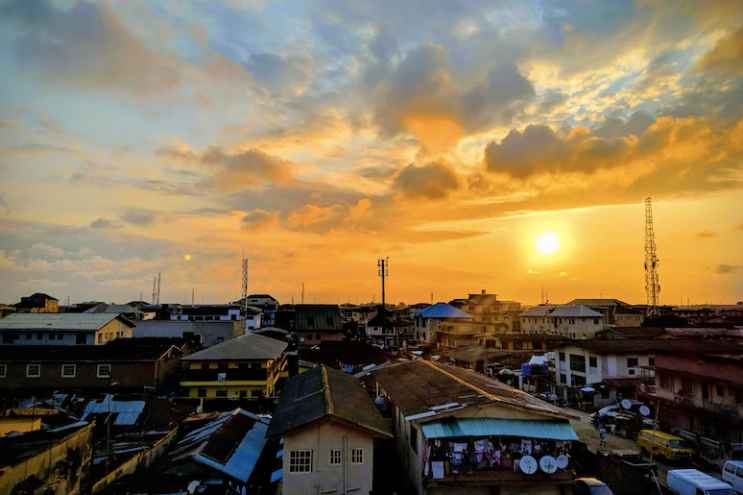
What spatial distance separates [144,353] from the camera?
4534cm

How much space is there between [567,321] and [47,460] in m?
80.3

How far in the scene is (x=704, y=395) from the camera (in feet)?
103

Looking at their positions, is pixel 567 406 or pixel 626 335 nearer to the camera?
pixel 567 406

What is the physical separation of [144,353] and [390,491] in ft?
110

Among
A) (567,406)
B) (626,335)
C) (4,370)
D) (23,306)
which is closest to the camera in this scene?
(4,370)

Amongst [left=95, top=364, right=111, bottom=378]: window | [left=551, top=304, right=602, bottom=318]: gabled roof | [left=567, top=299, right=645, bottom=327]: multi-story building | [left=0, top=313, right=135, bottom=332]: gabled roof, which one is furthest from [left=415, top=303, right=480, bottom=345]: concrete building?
[left=95, top=364, right=111, bottom=378]: window

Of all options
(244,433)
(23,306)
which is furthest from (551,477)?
(23,306)

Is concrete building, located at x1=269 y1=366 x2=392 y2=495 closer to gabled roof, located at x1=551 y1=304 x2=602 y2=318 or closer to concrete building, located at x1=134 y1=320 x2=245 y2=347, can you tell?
concrete building, located at x1=134 y1=320 x2=245 y2=347

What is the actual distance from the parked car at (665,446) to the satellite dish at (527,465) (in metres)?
16.0

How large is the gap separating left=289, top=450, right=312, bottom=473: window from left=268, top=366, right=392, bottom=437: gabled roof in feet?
3.38

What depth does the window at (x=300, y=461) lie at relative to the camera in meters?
17.9

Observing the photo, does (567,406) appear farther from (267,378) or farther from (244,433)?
(244,433)

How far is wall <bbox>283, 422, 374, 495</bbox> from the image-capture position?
58.4 feet

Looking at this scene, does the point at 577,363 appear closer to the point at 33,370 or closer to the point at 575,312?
the point at 575,312
